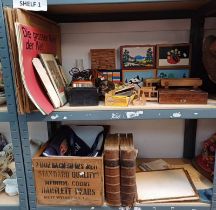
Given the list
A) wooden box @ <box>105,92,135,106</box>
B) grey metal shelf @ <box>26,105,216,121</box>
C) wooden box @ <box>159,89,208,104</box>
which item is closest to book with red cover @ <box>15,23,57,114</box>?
grey metal shelf @ <box>26,105,216,121</box>

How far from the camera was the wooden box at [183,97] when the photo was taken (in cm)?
84

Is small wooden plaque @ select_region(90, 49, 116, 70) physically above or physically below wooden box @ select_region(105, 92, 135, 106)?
above

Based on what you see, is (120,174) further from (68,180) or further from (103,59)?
(103,59)

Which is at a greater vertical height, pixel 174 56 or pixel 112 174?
pixel 174 56

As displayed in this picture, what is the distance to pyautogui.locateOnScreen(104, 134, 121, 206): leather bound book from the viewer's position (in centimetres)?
86

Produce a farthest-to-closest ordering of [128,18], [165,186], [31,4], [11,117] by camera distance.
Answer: [128,18]
[165,186]
[11,117]
[31,4]

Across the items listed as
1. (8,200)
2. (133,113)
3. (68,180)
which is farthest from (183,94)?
(8,200)

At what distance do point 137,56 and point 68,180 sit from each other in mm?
667

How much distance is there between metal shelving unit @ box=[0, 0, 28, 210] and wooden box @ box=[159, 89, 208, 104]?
1.82 feet

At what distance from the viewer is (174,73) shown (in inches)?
44.5

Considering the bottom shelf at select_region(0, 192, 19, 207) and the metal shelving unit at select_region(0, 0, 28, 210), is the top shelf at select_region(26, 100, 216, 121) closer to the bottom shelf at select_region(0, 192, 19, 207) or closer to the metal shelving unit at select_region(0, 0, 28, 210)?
the metal shelving unit at select_region(0, 0, 28, 210)

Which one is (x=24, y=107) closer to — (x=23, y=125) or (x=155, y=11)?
(x=23, y=125)

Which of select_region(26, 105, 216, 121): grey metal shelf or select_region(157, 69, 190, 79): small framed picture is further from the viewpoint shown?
select_region(157, 69, 190, 79): small framed picture

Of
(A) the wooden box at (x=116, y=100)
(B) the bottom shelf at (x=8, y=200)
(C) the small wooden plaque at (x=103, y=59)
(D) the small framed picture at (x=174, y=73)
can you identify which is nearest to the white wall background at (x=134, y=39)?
(C) the small wooden plaque at (x=103, y=59)
